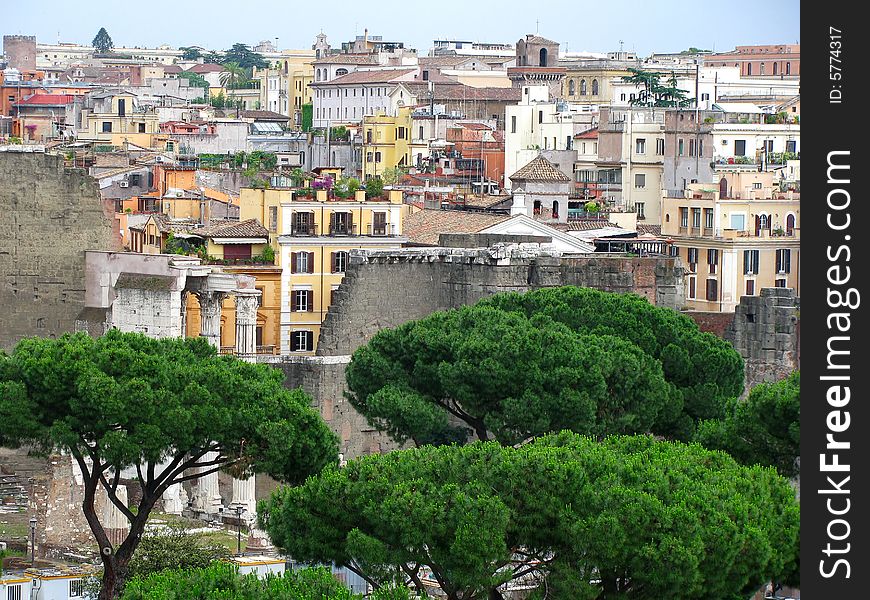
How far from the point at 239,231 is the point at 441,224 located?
7082mm

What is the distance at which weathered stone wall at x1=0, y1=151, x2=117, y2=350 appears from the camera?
183ft

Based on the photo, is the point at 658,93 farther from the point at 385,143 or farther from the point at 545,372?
the point at 545,372

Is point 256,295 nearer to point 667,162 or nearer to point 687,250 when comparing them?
→ point 687,250

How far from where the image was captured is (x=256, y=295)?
54344 millimetres

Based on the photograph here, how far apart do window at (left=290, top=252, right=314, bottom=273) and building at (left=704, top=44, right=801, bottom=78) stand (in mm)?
94363

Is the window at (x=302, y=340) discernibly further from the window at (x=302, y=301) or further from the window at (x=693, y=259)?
the window at (x=693, y=259)

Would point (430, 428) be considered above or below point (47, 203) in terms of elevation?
below

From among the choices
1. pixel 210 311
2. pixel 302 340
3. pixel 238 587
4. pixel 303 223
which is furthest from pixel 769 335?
pixel 238 587

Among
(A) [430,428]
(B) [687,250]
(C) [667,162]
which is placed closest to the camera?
(A) [430,428]

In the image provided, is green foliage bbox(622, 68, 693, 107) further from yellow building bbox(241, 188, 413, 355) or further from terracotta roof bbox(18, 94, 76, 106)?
yellow building bbox(241, 188, 413, 355)

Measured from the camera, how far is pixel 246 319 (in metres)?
54.2

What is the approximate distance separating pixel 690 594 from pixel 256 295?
23145 mm

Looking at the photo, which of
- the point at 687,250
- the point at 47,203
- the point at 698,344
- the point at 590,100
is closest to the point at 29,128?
the point at 590,100

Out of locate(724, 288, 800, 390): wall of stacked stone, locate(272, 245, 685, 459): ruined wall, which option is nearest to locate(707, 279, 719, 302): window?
locate(272, 245, 685, 459): ruined wall
